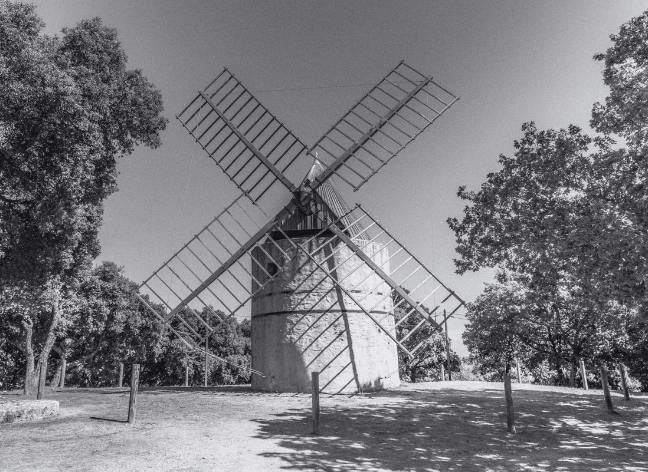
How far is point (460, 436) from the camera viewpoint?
9516 mm

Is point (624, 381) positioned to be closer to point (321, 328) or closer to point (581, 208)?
point (581, 208)

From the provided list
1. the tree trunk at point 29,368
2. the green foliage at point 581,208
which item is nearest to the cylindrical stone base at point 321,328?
the green foliage at point 581,208

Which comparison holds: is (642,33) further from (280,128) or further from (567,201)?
(280,128)

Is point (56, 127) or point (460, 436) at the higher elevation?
point (56, 127)

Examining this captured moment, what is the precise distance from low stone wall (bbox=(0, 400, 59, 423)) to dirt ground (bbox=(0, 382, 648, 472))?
0.98ft

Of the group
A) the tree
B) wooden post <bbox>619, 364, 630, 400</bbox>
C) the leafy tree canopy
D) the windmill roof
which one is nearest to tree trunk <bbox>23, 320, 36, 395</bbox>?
the tree

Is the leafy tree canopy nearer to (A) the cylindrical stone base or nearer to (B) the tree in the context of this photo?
(B) the tree

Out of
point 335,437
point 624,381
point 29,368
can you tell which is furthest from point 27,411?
point 624,381

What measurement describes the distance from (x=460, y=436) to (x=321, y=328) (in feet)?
25.1

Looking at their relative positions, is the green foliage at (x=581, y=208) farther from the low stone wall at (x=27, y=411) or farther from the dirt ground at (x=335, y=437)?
the low stone wall at (x=27, y=411)

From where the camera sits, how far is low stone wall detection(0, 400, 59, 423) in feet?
34.8

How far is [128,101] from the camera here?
14281 mm

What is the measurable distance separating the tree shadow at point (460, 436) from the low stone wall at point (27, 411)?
227 inches

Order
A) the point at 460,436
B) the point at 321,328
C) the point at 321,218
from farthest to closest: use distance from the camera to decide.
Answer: the point at 321,218 → the point at 321,328 → the point at 460,436
